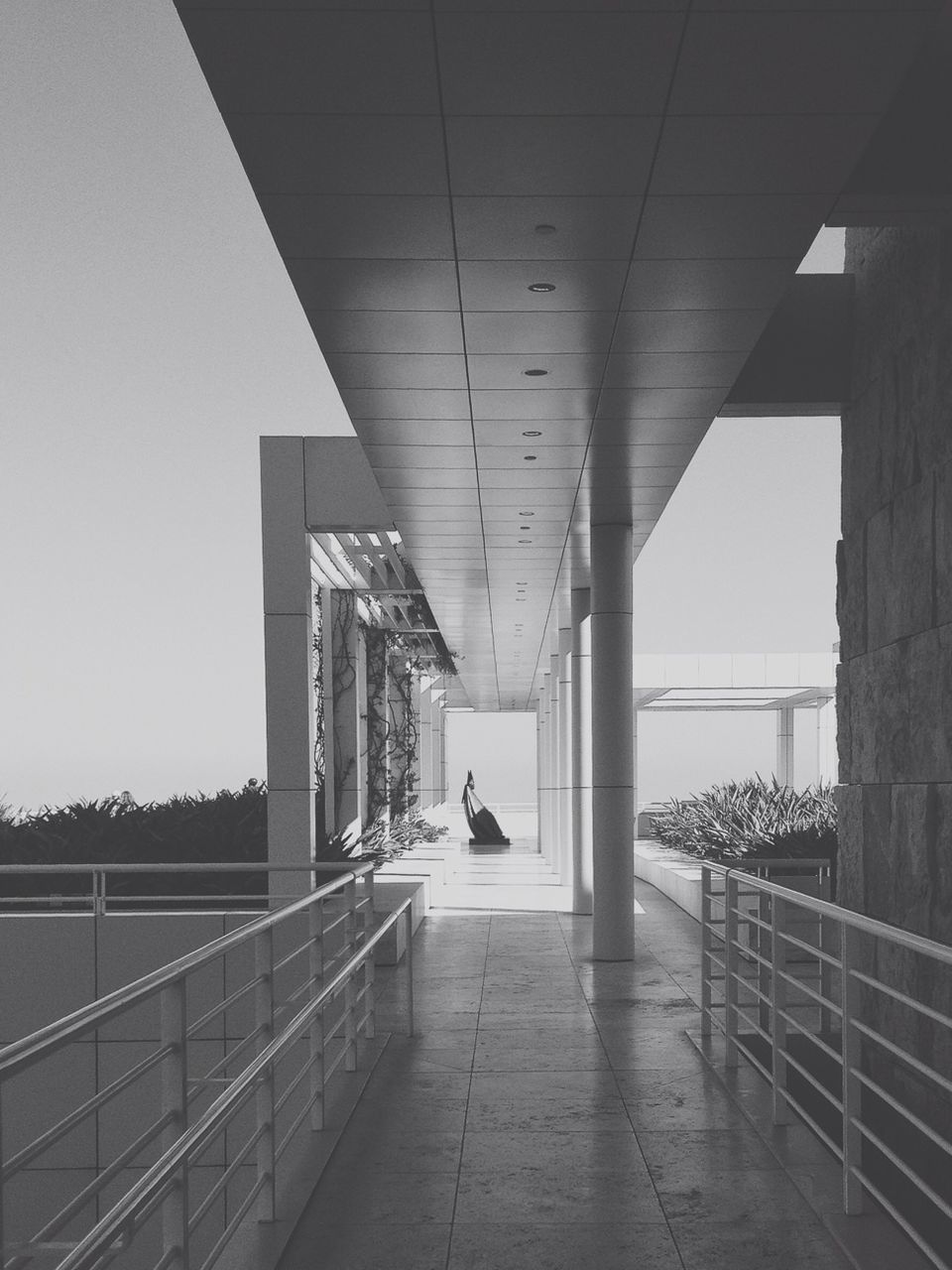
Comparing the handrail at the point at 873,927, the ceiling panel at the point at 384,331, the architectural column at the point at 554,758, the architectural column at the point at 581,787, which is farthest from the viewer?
the architectural column at the point at 554,758

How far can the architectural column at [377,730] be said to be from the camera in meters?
20.3

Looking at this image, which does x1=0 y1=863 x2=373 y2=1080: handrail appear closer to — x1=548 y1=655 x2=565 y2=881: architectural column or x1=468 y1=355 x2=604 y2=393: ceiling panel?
x1=468 y1=355 x2=604 y2=393: ceiling panel

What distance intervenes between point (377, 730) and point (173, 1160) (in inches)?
699

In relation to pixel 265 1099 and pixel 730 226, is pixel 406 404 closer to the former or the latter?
pixel 730 226

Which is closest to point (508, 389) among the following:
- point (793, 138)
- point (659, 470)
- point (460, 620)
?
point (659, 470)

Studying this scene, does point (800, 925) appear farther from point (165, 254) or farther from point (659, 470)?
point (165, 254)

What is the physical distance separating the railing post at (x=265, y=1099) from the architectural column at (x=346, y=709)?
12403mm

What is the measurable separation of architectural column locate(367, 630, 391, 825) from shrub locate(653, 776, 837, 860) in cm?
441

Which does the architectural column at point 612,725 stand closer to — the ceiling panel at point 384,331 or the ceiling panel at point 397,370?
the ceiling panel at point 397,370

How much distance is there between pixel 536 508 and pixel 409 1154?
5.94 meters

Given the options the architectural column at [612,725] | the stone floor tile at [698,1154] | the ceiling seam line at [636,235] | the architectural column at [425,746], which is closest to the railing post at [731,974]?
the stone floor tile at [698,1154]

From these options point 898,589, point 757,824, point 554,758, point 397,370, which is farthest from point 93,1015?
point 554,758

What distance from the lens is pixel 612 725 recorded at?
10.9 metres

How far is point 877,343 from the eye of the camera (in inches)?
255
